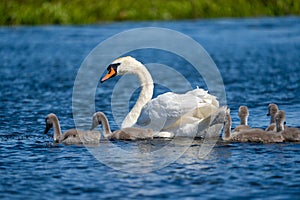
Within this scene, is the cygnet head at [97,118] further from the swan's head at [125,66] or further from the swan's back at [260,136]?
the swan's back at [260,136]

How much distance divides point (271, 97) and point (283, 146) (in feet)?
21.0

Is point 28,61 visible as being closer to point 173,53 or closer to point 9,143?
point 173,53

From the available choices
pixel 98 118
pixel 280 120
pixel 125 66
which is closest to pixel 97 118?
pixel 98 118

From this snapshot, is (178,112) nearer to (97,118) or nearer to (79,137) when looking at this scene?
(97,118)

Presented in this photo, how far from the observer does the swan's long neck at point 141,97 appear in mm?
13477

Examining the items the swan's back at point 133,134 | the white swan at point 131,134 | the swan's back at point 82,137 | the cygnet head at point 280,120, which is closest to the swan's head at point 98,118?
the white swan at point 131,134

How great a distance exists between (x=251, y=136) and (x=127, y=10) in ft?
106

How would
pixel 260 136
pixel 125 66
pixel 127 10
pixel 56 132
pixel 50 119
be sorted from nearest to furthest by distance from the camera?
pixel 260 136 < pixel 56 132 < pixel 50 119 < pixel 125 66 < pixel 127 10

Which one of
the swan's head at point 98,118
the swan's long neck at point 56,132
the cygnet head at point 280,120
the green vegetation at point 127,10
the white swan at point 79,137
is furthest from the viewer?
the green vegetation at point 127,10

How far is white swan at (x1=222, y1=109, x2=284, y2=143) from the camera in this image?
39.2ft

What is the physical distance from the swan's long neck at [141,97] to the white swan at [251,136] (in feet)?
6.15

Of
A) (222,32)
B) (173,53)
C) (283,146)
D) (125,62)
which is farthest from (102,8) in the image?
(283,146)

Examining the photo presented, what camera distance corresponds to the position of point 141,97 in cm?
1388

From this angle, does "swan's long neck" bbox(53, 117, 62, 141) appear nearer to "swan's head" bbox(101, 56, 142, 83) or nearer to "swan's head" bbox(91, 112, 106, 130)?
"swan's head" bbox(91, 112, 106, 130)
